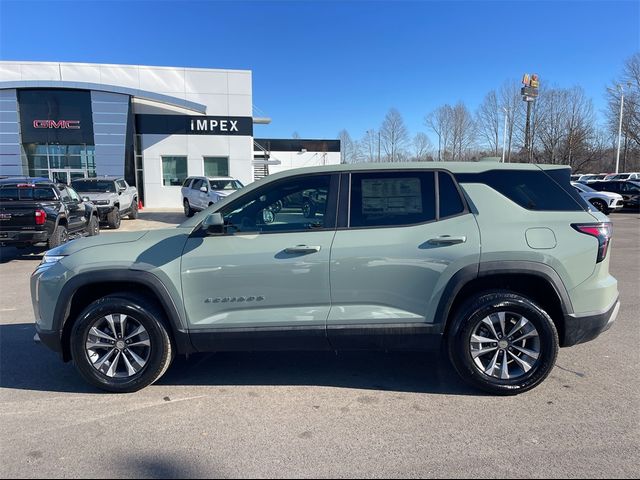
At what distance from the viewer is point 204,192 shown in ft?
60.1

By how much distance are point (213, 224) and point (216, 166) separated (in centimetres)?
2421

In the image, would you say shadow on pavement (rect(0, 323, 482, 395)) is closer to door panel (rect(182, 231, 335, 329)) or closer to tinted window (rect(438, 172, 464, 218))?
door panel (rect(182, 231, 335, 329))

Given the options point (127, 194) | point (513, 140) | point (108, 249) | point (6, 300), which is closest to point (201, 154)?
point (127, 194)

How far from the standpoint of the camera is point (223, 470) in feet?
8.59

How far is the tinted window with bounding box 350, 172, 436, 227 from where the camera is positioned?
11.6 feet

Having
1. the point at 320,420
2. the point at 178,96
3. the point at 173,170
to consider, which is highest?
the point at 178,96

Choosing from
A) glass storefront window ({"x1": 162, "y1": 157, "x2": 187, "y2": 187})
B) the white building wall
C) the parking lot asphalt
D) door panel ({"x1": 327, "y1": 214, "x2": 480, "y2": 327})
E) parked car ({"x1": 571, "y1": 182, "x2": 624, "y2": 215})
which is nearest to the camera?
the parking lot asphalt

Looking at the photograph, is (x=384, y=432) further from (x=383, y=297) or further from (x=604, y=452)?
(x=604, y=452)

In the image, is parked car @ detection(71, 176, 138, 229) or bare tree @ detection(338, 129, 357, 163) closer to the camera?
parked car @ detection(71, 176, 138, 229)

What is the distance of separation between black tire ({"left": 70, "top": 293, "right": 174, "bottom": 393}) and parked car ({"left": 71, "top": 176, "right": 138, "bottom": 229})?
45.0 ft

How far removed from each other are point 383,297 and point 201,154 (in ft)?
80.8

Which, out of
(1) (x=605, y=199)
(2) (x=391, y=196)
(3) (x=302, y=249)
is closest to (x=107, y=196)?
(3) (x=302, y=249)

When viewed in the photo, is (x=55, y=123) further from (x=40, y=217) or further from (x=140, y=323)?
(x=140, y=323)

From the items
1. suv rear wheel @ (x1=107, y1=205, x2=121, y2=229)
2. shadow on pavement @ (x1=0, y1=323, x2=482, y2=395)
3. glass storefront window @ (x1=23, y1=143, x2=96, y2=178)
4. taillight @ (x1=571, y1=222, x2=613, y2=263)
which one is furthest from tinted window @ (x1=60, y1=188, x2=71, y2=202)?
glass storefront window @ (x1=23, y1=143, x2=96, y2=178)
